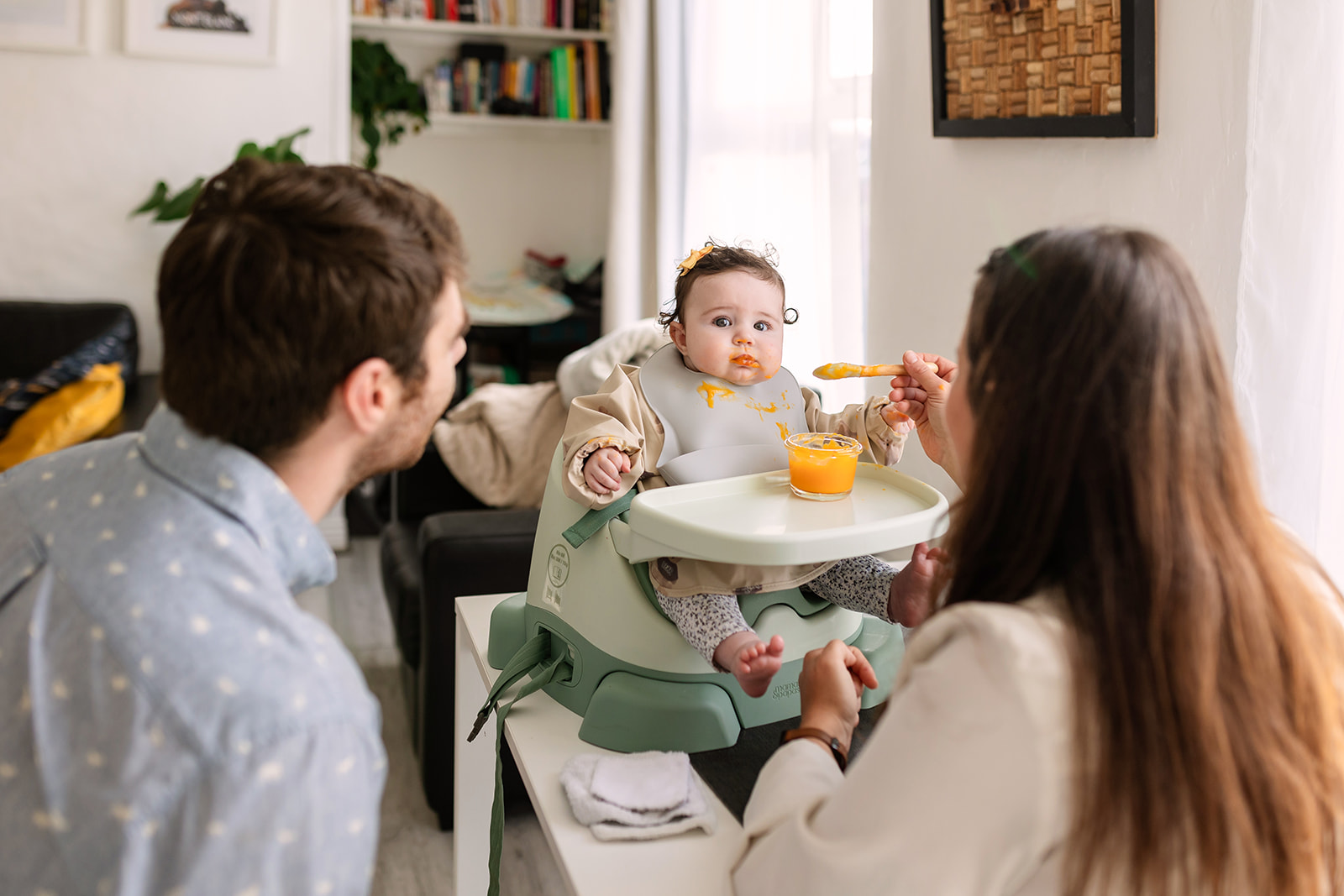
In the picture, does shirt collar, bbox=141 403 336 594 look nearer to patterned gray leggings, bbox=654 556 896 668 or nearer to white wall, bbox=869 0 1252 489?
patterned gray leggings, bbox=654 556 896 668

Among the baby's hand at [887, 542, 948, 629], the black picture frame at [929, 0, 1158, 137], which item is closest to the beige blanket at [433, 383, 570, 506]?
the black picture frame at [929, 0, 1158, 137]

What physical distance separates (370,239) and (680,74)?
3118 millimetres

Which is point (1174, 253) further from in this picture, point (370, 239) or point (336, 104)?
point (336, 104)

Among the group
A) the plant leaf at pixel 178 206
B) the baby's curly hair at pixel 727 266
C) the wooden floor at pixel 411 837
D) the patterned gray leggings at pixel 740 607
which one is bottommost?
the wooden floor at pixel 411 837

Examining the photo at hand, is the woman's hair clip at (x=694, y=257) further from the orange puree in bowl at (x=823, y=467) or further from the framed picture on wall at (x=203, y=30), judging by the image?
the framed picture on wall at (x=203, y=30)

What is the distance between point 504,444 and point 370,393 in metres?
1.99

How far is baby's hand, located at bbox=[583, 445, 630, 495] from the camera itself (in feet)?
4.14

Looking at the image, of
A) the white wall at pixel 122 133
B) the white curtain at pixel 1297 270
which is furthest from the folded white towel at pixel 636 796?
the white wall at pixel 122 133

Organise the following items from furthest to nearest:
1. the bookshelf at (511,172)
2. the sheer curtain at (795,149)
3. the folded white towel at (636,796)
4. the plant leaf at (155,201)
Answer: the bookshelf at (511,172), the plant leaf at (155,201), the sheer curtain at (795,149), the folded white towel at (636,796)

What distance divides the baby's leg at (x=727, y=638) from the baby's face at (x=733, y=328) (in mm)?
340

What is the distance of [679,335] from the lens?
4.98ft

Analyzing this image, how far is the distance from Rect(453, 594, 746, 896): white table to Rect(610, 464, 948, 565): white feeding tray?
0.72ft

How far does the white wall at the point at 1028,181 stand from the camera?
149 cm

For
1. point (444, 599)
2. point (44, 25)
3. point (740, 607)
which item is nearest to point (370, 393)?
point (740, 607)
